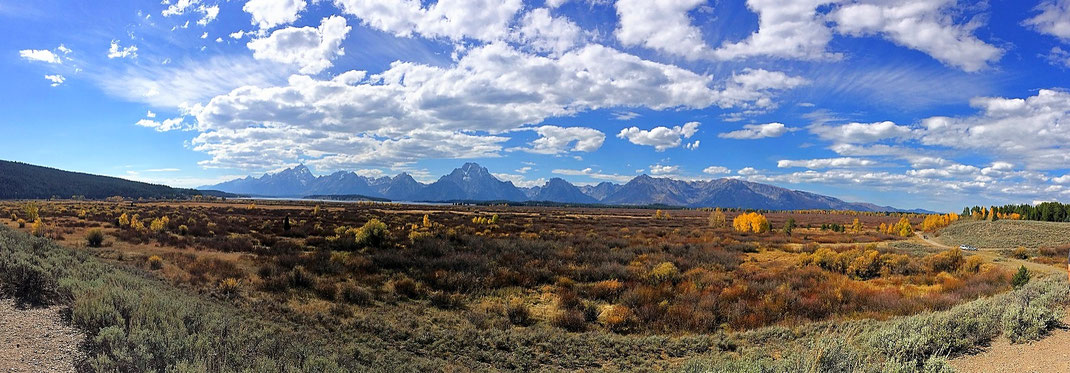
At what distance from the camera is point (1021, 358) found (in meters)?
6.43

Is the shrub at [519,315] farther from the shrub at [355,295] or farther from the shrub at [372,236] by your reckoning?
the shrub at [372,236]

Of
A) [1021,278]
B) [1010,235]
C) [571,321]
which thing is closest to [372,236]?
[571,321]

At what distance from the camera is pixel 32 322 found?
632 centimetres

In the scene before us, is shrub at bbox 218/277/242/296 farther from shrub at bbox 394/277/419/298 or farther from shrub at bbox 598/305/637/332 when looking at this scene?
shrub at bbox 598/305/637/332

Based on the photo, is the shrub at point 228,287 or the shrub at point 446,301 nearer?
the shrub at point 228,287

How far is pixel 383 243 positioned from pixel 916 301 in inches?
993

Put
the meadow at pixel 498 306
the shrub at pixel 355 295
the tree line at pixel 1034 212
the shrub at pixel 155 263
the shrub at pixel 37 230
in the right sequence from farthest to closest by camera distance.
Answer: the tree line at pixel 1034 212, the shrub at pixel 37 230, the shrub at pixel 155 263, the shrub at pixel 355 295, the meadow at pixel 498 306

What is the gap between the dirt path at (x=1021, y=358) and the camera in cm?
612

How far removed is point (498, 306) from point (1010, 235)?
5107cm

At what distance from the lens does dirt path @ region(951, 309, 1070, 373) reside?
6.12m

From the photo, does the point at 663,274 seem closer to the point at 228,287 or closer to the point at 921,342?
the point at 921,342

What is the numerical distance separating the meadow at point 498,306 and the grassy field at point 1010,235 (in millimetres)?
22946

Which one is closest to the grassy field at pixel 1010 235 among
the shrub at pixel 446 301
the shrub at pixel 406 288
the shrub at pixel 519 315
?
the shrub at pixel 519 315

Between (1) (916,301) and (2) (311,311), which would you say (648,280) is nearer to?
(1) (916,301)
